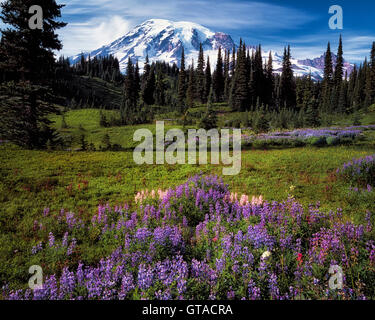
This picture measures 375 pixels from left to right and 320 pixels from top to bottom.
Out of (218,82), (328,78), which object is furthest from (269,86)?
(328,78)

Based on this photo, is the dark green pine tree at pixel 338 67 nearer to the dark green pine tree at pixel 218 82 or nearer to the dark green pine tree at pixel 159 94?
the dark green pine tree at pixel 218 82

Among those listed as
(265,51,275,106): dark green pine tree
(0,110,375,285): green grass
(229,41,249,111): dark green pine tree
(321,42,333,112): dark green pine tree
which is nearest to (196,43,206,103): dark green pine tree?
(229,41,249,111): dark green pine tree

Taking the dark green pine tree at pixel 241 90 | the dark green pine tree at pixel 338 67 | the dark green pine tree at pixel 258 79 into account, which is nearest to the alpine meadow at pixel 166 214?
the dark green pine tree at pixel 241 90

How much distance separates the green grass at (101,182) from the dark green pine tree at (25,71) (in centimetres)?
167

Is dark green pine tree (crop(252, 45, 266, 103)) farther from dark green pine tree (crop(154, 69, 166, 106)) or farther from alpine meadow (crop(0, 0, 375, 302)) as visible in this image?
alpine meadow (crop(0, 0, 375, 302))

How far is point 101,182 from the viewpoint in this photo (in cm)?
1082

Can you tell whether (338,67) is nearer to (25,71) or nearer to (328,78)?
(328,78)

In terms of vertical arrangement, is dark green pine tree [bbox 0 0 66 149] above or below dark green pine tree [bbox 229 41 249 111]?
below

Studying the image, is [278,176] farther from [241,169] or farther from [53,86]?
[53,86]

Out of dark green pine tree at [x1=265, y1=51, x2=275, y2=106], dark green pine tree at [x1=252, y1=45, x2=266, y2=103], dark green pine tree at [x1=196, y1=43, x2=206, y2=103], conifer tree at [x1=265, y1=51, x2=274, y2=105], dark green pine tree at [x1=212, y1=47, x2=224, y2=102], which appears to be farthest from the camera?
dark green pine tree at [x1=212, y1=47, x2=224, y2=102]

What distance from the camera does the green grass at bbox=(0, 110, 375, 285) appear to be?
6172mm

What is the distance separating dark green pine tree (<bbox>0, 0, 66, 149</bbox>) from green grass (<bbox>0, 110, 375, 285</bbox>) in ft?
5.48

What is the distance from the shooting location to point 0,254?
189 inches

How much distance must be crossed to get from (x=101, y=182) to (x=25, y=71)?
12972 millimetres
